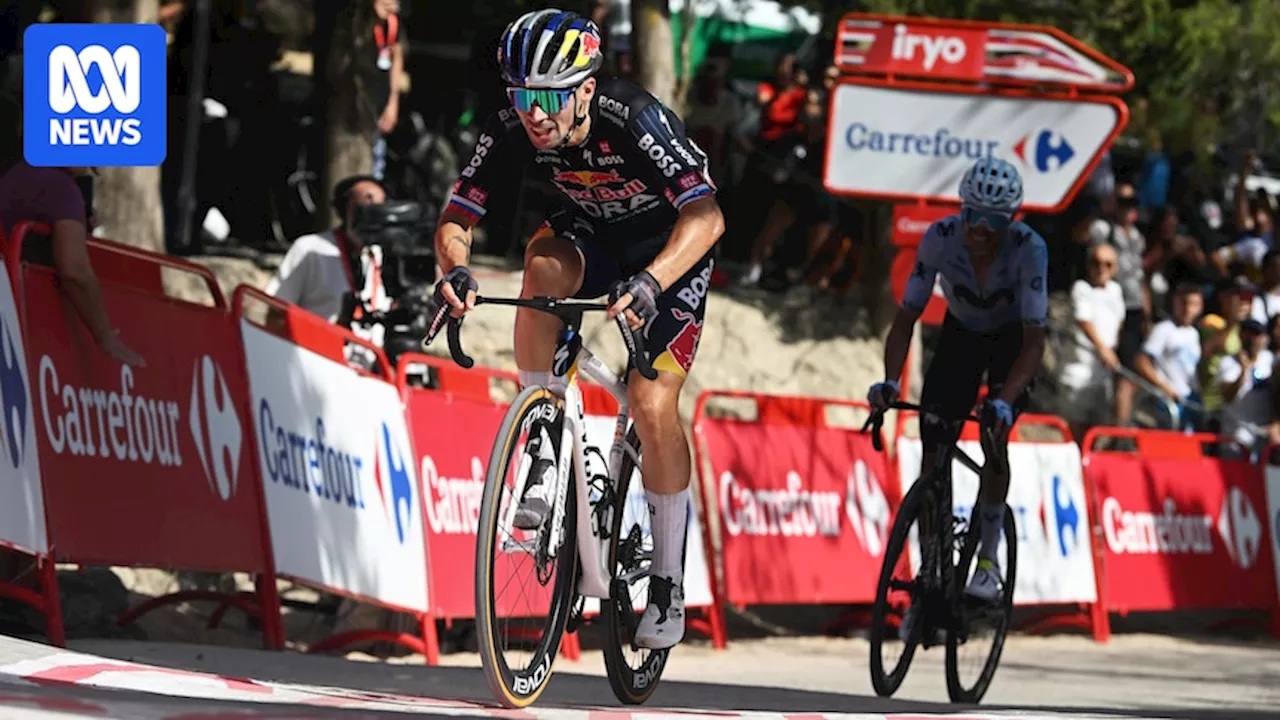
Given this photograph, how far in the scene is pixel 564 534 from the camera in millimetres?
6836

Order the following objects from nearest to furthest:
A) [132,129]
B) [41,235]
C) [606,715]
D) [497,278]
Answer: [606,715], [132,129], [41,235], [497,278]

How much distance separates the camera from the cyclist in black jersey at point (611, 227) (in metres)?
6.54

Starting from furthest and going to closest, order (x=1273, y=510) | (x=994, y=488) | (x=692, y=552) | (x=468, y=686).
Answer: (x=1273, y=510) < (x=692, y=552) < (x=994, y=488) < (x=468, y=686)

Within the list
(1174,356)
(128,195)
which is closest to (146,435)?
(128,195)

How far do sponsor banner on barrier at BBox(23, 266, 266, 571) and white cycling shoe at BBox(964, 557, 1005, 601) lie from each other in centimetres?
289

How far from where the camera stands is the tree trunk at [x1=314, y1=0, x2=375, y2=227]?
14758 millimetres

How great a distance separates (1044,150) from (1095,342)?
359cm

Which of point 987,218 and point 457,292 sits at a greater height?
point 457,292

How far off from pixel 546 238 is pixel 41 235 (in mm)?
2460

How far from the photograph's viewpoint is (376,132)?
48.8 ft

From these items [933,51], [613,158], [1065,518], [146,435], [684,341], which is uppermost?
[613,158]

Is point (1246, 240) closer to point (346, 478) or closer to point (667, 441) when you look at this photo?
point (346, 478)

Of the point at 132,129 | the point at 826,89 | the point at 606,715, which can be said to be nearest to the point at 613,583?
the point at 606,715

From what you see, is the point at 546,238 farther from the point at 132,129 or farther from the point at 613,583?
the point at 132,129
